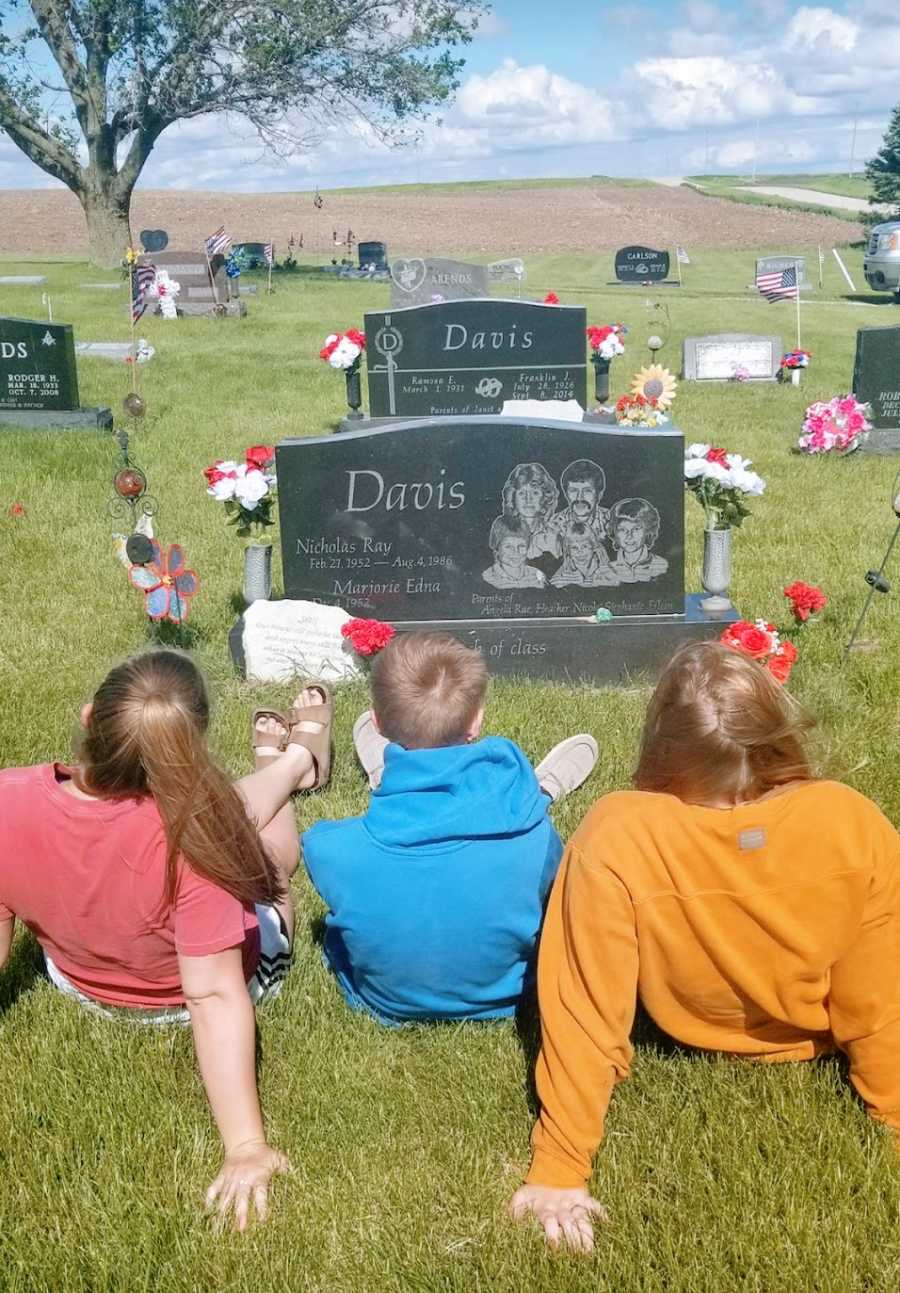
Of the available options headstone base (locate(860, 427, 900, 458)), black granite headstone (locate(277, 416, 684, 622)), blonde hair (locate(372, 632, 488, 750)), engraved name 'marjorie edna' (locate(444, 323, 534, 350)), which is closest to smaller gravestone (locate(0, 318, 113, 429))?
engraved name 'marjorie edna' (locate(444, 323, 534, 350))

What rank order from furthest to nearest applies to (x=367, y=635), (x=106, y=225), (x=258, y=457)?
(x=106, y=225) < (x=258, y=457) < (x=367, y=635)

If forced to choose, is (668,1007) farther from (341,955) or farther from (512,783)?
(341,955)

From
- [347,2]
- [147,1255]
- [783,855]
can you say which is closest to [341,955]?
[147,1255]

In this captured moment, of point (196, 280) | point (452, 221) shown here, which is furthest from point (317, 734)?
point (452, 221)

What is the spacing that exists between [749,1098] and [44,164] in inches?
1275

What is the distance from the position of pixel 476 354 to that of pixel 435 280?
5.66 metres

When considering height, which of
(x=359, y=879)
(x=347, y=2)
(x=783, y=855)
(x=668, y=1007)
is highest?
(x=347, y=2)

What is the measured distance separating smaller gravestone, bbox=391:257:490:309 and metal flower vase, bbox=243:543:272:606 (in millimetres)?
10730

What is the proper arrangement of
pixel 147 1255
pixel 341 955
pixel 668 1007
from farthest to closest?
pixel 341 955
pixel 668 1007
pixel 147 1255

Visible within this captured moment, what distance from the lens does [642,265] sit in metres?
31.7

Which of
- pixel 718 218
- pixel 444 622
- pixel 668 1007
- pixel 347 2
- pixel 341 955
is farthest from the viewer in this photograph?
pixel 718 218

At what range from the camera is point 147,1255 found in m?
2.55

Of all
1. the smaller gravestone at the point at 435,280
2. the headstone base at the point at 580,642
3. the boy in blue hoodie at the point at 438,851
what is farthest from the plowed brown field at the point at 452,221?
the boy in blue hoodie at the point at 438,851

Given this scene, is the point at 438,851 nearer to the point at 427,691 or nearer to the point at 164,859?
the point at 427,691
